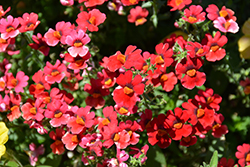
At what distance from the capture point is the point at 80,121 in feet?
4.61

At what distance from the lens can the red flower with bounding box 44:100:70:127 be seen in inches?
57.2

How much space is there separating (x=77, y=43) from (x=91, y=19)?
0.67 feet

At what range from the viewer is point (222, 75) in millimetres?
2215

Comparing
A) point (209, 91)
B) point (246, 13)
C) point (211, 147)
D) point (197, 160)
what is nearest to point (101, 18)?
point (209, 91)

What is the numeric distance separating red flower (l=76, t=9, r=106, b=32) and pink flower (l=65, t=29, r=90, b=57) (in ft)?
0.29

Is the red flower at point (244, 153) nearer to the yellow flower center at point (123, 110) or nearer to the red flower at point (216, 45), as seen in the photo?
the red flower at point (216, 45)

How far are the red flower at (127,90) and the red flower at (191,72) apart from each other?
256mm

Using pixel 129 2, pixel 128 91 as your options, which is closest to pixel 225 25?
pixel 129 2

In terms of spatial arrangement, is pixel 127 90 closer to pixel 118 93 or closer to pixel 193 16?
pixel 118 93

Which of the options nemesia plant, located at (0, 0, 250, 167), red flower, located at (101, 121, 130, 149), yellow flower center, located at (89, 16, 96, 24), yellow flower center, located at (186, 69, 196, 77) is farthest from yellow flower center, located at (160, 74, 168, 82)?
yellow flower center, located at (89, 16, 96, 24)

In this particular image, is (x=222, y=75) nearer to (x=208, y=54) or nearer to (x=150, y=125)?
(x=208, y=54)

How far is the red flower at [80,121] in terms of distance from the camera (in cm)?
140

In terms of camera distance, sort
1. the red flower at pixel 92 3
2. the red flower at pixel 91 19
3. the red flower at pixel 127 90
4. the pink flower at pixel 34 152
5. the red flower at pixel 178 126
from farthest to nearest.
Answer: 1. the pink flower at pixel 34 152
2. the red flower at pixel 92 3
3. the red flower at pixel 91 19
4. the red flower at pixel 178 126
5. the red flower at pixel 127 90

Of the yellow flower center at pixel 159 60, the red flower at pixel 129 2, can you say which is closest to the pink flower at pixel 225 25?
the yellow flower center at pixel 159 60
